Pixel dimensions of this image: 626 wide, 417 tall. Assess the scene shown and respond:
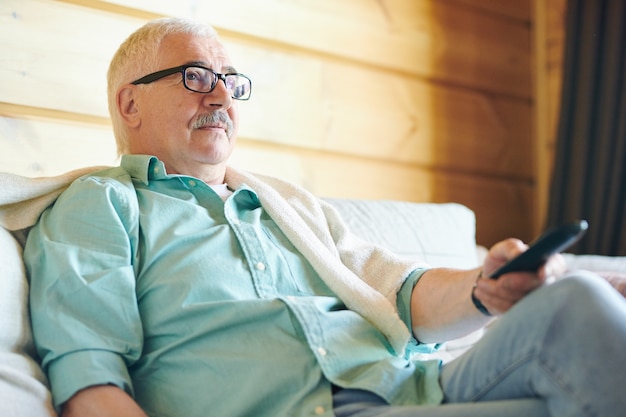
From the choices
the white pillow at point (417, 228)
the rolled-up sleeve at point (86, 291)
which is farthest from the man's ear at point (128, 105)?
the white pillow at point (417, 228)

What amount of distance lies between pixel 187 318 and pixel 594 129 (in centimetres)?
204

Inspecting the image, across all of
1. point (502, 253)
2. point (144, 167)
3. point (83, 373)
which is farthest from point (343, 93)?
point (83, 373)

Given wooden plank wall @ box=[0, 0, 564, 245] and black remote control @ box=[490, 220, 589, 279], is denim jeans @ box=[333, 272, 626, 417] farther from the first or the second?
wooden plank wall @ box=[0, 0, 564, 245]

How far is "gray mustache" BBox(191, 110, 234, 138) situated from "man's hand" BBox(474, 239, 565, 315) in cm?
64

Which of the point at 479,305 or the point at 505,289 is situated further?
the point at 479,305

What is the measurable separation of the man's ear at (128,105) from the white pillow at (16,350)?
38 centimetres

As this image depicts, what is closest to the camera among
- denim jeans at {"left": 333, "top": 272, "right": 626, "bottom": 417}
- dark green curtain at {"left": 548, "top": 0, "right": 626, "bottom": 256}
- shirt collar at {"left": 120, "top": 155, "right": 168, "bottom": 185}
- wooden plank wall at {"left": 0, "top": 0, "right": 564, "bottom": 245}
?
denim jeans at {"left": 333, "top": 272, "right": 626, "bottom": 417}

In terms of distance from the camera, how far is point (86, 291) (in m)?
1.17

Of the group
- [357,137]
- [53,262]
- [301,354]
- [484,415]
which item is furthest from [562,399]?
[357,137]

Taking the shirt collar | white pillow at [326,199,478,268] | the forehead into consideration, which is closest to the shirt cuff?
the shirt collar

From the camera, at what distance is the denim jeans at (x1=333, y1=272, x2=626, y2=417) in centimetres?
87

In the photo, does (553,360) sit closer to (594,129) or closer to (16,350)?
(16,350)

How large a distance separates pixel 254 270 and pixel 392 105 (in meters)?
1.34

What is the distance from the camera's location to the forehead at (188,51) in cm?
151
